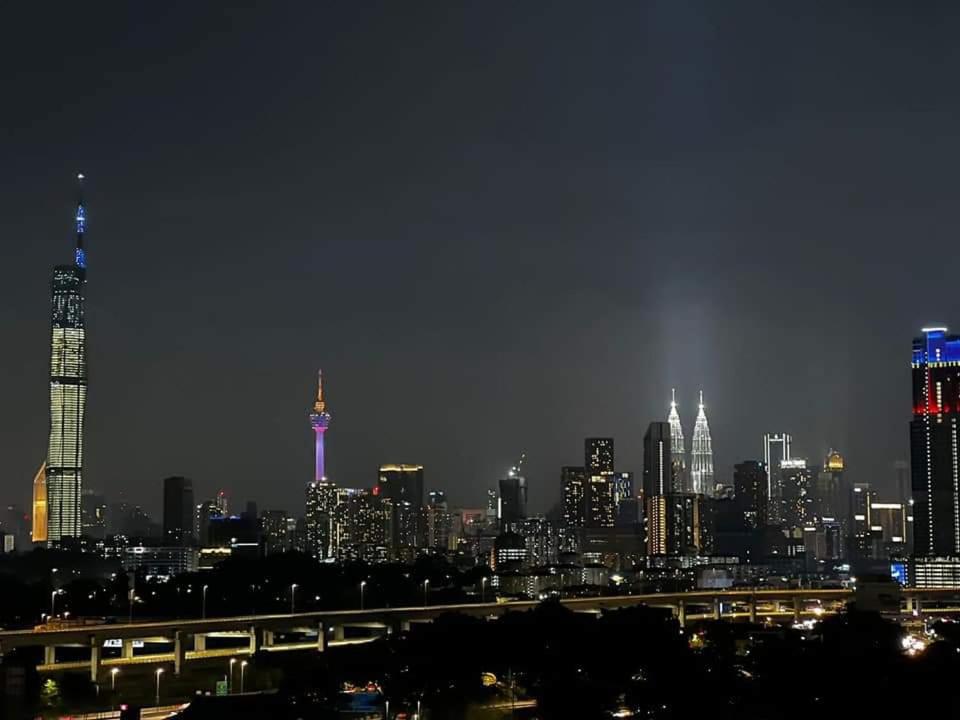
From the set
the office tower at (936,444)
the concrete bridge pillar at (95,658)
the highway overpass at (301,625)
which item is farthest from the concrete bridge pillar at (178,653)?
the office tower at (936,444)

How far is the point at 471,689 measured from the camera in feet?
155

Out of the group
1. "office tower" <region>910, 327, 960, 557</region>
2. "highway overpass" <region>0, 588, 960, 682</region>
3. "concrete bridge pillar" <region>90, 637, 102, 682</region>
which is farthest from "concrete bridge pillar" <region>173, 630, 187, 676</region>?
"office tower" <region>910, 327, 960, 557</region>

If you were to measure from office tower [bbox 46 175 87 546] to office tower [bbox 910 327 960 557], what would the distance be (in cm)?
10427

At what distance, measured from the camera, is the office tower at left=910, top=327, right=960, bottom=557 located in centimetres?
16488

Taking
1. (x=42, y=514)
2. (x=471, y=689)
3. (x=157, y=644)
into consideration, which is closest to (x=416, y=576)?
(x=157, y=644)

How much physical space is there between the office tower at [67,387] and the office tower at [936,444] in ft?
342

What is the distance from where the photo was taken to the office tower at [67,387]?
179000 mm

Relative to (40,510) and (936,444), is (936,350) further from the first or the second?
(40,510)

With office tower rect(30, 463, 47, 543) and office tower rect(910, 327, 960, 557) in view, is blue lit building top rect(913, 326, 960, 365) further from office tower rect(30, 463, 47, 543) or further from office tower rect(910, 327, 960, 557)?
office tower rect(30, 463, 47, 543)

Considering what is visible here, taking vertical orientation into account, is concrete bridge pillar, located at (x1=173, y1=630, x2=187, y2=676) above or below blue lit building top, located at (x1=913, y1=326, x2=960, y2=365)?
below

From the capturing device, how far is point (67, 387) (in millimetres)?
178750

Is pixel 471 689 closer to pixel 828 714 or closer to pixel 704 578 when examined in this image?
pixel 828 714

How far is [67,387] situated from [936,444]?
354ft

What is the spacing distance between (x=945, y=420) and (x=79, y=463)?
10983cm
